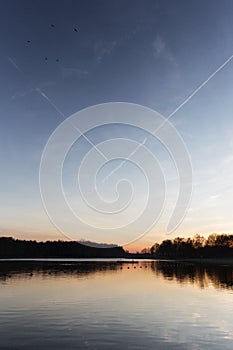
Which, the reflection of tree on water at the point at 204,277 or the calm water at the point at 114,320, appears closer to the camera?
the calm water at the point at 114,320

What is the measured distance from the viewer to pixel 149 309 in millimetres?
46188

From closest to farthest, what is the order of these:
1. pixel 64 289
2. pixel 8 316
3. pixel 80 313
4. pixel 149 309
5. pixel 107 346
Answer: pixel 107 346, pixel 8 316, pixel 80 313, pixel 149 309, pixel 64 289

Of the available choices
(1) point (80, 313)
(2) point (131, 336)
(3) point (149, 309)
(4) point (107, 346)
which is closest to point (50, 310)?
(1) point (80, 313)

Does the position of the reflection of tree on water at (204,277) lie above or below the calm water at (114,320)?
above

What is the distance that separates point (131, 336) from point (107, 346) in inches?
174

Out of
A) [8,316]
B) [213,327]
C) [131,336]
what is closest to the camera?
[131,336]

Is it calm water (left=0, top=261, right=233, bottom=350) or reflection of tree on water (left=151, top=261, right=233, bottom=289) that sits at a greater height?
reflection of tree on water (left=151, top=261, right=233, bottom=289)

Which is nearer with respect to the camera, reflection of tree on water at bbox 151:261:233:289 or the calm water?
the calm water

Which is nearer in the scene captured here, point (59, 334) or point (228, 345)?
point (228, 345)

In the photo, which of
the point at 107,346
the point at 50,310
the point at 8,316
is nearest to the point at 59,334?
the point at 107,346

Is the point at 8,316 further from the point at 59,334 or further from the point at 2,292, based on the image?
the point at 2,292

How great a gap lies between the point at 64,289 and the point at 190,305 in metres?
25.4

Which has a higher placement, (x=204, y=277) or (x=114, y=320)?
(x=204, y=277)

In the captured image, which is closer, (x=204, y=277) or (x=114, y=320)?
(x=114, y=320)
